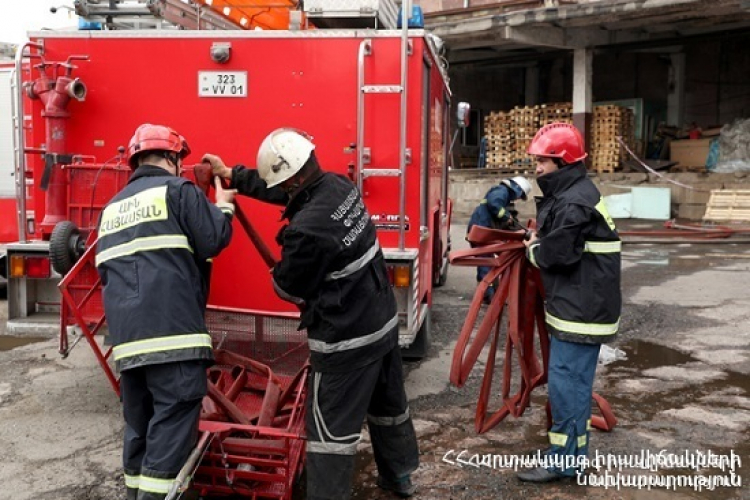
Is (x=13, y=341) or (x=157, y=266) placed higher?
(x=157, y=266)

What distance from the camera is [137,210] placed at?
3271 mm

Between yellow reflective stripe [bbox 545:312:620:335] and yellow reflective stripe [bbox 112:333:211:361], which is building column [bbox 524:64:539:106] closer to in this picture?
yellow reflective stripe [bbox 545:312:620:335]

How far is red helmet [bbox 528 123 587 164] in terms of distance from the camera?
4.02m

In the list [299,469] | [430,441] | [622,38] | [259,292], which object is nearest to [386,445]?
[299,469]

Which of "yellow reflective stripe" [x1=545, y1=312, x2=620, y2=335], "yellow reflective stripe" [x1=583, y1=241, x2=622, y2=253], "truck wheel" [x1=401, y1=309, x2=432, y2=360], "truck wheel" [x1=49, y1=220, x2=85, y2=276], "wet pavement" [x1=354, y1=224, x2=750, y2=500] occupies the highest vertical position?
"yellow reflective stripe" [x1=583, y1=241, x2=622, y2=253]

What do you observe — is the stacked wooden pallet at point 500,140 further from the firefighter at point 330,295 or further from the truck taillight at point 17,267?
the firefighter at point 330,295

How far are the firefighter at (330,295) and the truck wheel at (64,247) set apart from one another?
179cm

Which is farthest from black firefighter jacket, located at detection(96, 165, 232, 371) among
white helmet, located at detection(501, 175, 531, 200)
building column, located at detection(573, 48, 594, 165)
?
building column, located at detection(573, 48, 594, 165)

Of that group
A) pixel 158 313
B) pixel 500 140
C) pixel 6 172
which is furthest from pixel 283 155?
pixel 500 140

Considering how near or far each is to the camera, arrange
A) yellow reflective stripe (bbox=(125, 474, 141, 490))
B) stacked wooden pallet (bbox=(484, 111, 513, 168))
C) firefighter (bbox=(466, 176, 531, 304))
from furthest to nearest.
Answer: stacked wooden pallet (bbox=(484, 111, 513, 168)), firefighter (bbox=(466, 176, 531, 304)), yellow reflective stripe (bbox=(125, 474, 141, 490))

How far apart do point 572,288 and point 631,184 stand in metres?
15.9

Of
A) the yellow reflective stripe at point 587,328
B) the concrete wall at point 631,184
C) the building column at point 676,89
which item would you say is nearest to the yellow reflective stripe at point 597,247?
the yellow reflective stripe at point 587,328

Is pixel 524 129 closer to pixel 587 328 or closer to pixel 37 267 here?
pixel 37 267

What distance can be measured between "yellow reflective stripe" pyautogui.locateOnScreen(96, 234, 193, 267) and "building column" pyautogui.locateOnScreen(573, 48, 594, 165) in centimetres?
1728
